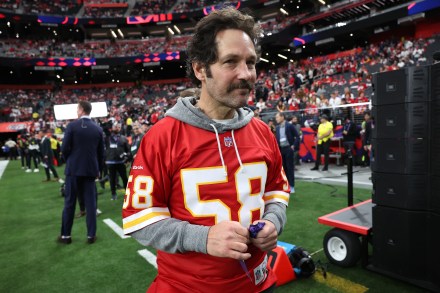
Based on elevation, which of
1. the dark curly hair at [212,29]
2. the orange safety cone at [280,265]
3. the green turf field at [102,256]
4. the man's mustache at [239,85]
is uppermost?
the dark curly hair at [212,29]

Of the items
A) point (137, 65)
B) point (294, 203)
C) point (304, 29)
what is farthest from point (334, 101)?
point (137, 65)

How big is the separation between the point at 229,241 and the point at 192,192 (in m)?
0.29

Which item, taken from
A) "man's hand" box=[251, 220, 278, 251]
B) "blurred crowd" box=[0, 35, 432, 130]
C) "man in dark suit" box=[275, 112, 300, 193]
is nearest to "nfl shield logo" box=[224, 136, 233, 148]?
"man's hand" box=[251, 220, 278, 251]

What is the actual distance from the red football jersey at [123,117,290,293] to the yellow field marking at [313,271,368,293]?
2.16 m

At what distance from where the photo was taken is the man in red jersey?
1.31m

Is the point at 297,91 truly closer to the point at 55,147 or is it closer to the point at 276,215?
the point at 55,147

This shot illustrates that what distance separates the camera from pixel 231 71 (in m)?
1.38

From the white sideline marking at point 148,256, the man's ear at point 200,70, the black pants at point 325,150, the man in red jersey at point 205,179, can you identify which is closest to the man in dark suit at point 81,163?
the white sideline marking at point 148,256

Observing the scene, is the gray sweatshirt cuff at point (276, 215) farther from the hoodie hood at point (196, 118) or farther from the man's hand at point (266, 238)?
the hoodie hood at point (196, 118)

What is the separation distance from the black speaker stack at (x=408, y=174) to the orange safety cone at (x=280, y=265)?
3.23 ft

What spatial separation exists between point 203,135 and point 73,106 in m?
35.3

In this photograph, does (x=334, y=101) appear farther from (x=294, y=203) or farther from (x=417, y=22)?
(x=417, y=22)

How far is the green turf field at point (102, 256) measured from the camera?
3371mm

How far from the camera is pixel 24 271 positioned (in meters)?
4.10
